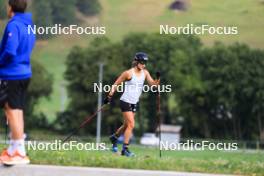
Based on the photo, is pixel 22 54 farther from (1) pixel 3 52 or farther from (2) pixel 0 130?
(2) pixel 0 130

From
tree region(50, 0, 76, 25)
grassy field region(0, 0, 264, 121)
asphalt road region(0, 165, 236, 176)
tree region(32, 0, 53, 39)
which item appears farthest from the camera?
tree region(50, 0, 76, 25)

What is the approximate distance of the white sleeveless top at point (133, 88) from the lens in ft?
43.3

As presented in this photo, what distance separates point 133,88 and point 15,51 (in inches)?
176

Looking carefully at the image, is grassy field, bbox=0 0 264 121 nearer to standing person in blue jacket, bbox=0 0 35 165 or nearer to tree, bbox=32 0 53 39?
tree, bbox=32 0 53 39

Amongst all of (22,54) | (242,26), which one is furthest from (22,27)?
(242,26)

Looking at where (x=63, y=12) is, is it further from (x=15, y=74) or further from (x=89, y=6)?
(x=15, y=74)

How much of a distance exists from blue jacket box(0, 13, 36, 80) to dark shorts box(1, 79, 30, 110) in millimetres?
65

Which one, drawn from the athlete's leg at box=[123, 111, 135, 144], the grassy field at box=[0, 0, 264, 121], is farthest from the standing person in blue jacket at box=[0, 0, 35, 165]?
the grassy field at box=[0, 0, 264, 121]

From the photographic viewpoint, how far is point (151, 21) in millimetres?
108125

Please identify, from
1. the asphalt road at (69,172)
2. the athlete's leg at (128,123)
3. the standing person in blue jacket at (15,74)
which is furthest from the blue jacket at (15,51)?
the athlete's leg at (128,123)

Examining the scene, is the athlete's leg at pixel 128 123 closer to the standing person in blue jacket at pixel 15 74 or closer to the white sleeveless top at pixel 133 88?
the white sleeveless top at pixel 133 88

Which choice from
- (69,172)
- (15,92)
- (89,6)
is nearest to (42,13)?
(89,6)

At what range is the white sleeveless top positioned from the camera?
43.3 ft

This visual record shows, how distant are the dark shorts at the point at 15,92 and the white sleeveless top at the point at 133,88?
4.10 metres
